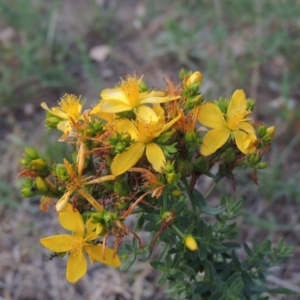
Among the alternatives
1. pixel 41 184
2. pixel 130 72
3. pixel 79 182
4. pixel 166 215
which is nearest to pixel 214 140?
pixel 166 215

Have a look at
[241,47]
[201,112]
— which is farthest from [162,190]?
[241,47]

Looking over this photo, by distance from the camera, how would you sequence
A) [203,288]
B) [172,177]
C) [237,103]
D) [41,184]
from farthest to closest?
[203,288] < [237,103] < [41,184] < [172,177]

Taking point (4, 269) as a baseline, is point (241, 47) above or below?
above

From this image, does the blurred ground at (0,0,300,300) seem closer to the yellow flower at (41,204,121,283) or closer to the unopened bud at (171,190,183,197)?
the yellow flower at (41,204,121,283)

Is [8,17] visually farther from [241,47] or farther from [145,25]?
[241,47]

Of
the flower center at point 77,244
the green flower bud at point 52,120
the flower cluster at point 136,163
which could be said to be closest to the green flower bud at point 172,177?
the flower cluster at point 136,163

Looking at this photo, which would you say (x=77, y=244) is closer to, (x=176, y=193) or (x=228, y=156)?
(x=176, y=193)

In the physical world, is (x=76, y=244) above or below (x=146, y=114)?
below

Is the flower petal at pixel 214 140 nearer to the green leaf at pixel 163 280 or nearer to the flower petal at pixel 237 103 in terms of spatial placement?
the flower petal at pixel 237 103
